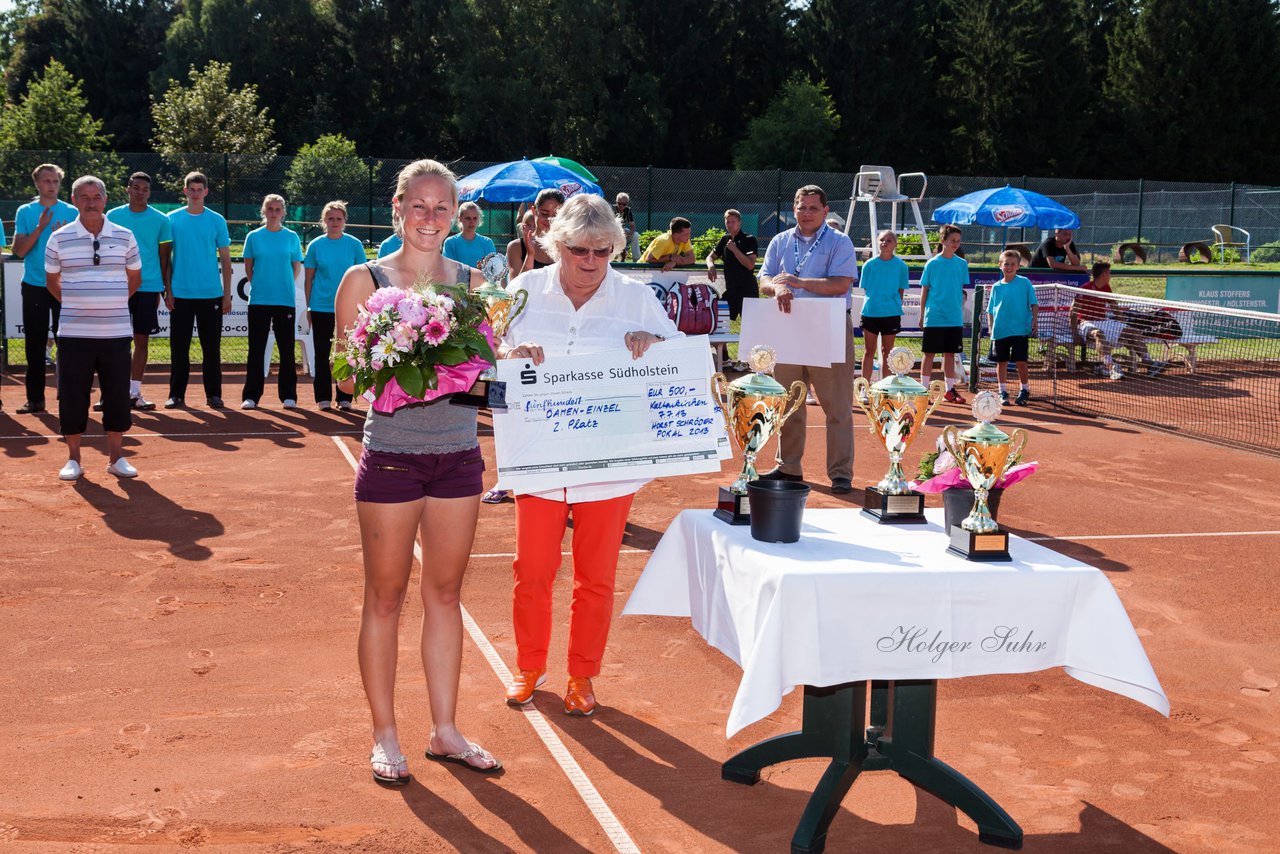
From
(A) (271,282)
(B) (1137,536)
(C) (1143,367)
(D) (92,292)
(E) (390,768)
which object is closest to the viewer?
(E) (390,768)

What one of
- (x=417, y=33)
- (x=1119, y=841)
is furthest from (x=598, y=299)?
(x=417, y=33)

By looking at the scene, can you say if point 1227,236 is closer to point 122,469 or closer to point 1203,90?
point 1203,90

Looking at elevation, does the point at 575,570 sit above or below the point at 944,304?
below

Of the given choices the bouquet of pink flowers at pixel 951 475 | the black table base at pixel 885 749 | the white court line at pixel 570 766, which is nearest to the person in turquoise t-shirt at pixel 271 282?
the white court line at pixel 570 766

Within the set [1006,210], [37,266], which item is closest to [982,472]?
[37,266]

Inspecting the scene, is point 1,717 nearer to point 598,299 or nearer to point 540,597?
point 540,597

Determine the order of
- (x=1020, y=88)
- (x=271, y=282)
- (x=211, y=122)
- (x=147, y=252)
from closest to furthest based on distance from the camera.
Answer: (x=147, y=252) < (x=271, y=282) < (x=211, y=122) < (x=1020, y=88)

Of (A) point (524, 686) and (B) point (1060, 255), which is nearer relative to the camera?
(A) point (524, 686)

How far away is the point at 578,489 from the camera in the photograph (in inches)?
195

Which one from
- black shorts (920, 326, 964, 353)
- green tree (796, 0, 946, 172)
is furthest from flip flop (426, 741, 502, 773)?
green tree (796, 0, 946, 172)

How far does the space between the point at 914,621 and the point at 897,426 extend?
100 centimetres

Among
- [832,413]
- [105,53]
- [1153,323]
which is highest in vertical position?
Answer: [105,53]

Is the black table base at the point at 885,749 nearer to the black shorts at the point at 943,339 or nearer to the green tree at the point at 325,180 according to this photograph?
the black shorts at the point at 943,339

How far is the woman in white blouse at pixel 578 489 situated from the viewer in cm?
479
